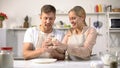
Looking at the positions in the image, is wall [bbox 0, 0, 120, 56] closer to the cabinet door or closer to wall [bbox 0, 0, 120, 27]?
wall [bbox 0, 0, 120, 27]

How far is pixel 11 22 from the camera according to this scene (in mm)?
4844

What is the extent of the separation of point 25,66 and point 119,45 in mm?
3395

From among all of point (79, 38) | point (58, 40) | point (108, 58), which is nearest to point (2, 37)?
point (58, 40)

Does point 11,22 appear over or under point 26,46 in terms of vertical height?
over

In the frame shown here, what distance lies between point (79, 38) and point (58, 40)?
0.66 feet

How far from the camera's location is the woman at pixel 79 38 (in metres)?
2.06

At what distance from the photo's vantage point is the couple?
2062 mm

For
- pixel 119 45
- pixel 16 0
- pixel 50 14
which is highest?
pixel 16 0

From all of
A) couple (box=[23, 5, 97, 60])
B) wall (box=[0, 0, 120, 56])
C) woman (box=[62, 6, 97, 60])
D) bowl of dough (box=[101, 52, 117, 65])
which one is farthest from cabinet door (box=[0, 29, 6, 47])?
bowl of dough (box=[101, 52, 117, 65])

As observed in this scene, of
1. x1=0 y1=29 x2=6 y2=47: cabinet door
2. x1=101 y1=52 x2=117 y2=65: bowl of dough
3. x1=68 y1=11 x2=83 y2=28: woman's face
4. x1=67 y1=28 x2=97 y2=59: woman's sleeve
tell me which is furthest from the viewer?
x1=0 y1=29 x2=6 y2=47: cabinet door

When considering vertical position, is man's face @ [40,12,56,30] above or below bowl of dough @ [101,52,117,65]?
above

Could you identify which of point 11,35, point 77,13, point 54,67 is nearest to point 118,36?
point 11,35

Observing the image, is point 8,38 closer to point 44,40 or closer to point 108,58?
point 44,40

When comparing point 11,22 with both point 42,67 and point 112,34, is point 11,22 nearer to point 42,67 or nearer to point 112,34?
point 112,34
